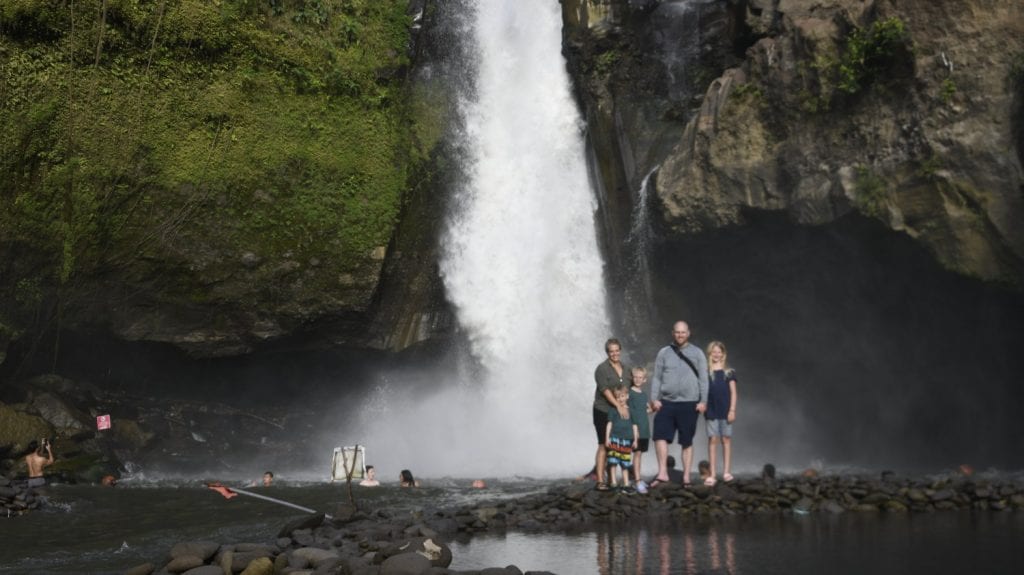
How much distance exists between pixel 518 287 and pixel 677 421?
10.4 metres

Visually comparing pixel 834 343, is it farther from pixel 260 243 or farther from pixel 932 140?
pixel 260 243

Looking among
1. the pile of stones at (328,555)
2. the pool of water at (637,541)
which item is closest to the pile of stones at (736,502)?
the pool of water at (637,541)

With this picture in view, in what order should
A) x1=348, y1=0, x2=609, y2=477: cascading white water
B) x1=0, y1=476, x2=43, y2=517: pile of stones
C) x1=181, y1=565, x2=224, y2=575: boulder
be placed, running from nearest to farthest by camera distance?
x1=181, y1=565, x2=224, y2=575: boulder, x1=0, y1=476, x2=43, y2=517: pile of stones, x1=348, y1=0, x2=609, y2=477: cascading white water

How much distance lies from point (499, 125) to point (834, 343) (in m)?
9.22

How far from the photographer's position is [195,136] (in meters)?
18.3

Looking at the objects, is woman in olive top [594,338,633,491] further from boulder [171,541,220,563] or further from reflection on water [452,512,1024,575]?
boulder [171,541,220,563]

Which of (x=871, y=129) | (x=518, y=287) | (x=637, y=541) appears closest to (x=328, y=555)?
(x=637, y=541)

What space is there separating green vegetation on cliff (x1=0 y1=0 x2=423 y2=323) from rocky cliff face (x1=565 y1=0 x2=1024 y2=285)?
22.3 ft

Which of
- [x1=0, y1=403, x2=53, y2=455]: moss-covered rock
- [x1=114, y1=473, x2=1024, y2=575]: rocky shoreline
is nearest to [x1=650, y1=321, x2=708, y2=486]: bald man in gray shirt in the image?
[x1=114, y1=473, x2=1024, y2=575]: rocky shoreline

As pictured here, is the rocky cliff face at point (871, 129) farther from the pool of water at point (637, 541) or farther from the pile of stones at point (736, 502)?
the pool of water at point (637, 541)

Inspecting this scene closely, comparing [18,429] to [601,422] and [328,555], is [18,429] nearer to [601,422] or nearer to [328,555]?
[601,422]

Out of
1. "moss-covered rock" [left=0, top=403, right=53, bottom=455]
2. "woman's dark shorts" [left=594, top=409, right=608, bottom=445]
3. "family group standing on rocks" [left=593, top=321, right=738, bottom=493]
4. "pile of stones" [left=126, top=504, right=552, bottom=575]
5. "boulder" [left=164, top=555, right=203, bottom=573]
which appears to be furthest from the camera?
"moss-covered rock" [left=0, top=403, right=53, bottom=455]

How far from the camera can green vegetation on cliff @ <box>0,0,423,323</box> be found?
55.4 feet

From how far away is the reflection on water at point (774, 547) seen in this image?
6402 mm
